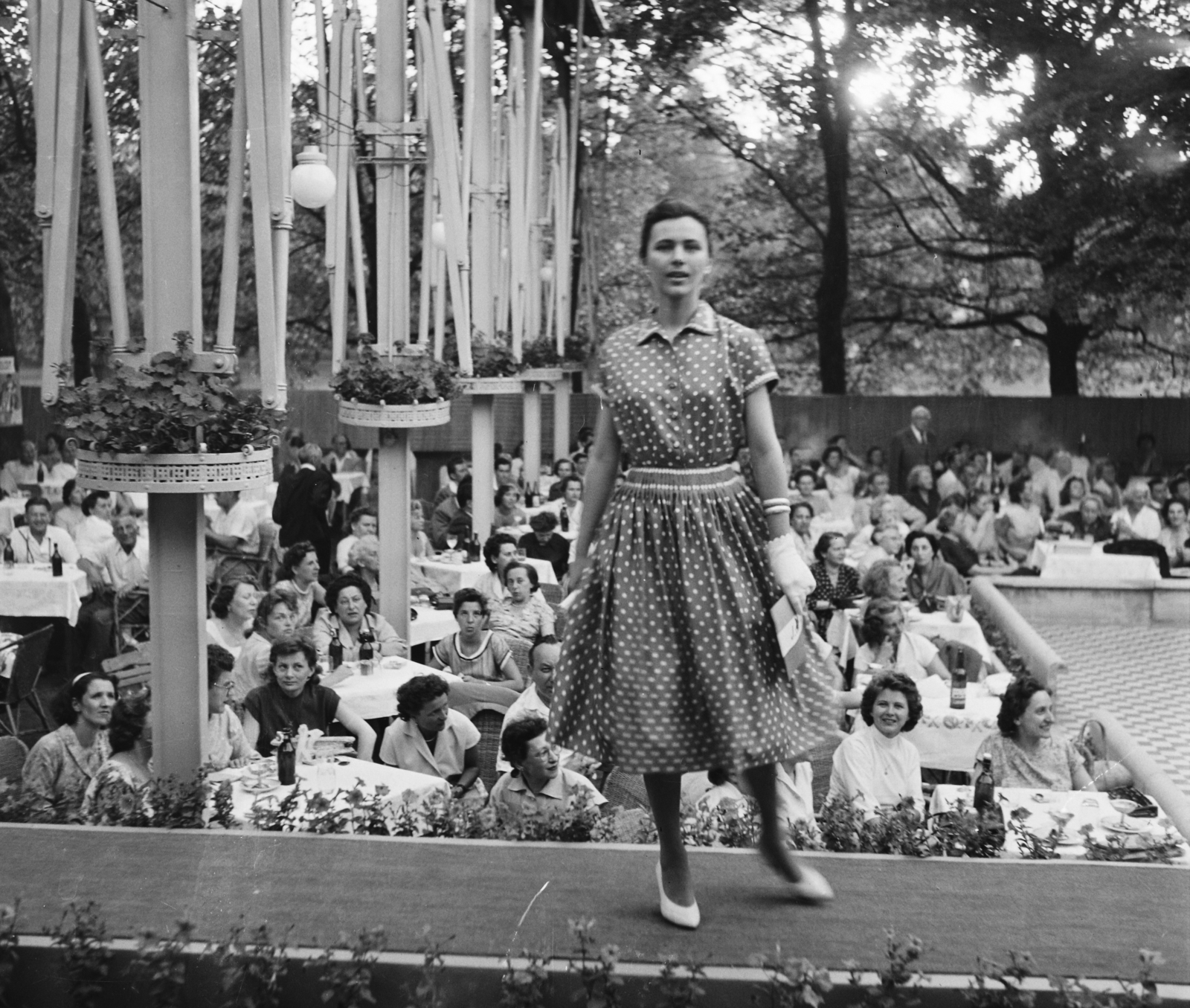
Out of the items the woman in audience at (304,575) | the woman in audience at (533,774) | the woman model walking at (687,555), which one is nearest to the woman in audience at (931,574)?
the woman in audience at (304,575)

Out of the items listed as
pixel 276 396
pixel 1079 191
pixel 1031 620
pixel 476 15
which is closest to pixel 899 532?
pixel 1031 620

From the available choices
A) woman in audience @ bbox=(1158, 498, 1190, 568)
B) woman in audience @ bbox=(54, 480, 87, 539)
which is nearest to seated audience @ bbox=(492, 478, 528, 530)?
woman in audience @ bbox=(54, 480, 87, 539)

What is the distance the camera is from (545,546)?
1059cm

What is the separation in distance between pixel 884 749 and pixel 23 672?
4.45 m

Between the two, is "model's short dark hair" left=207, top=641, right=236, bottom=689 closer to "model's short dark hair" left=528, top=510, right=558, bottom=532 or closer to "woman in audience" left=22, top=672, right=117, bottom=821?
"woman in audience" left=22, top=672, right=117, bottom=821

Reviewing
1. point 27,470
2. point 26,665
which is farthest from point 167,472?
point 27,470

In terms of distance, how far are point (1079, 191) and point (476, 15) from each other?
1274cm

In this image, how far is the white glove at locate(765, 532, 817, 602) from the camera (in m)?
3.35

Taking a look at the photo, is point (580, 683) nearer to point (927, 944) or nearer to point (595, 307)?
point (927, 944)

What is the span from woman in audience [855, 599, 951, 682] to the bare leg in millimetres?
4075

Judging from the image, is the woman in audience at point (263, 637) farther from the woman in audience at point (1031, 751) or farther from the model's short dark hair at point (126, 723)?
the woman in audience at point (1031, 751)

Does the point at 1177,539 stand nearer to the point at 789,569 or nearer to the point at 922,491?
the point at 922,491

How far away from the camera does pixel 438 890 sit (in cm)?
389

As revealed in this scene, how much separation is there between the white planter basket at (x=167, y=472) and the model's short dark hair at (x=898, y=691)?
246cm
